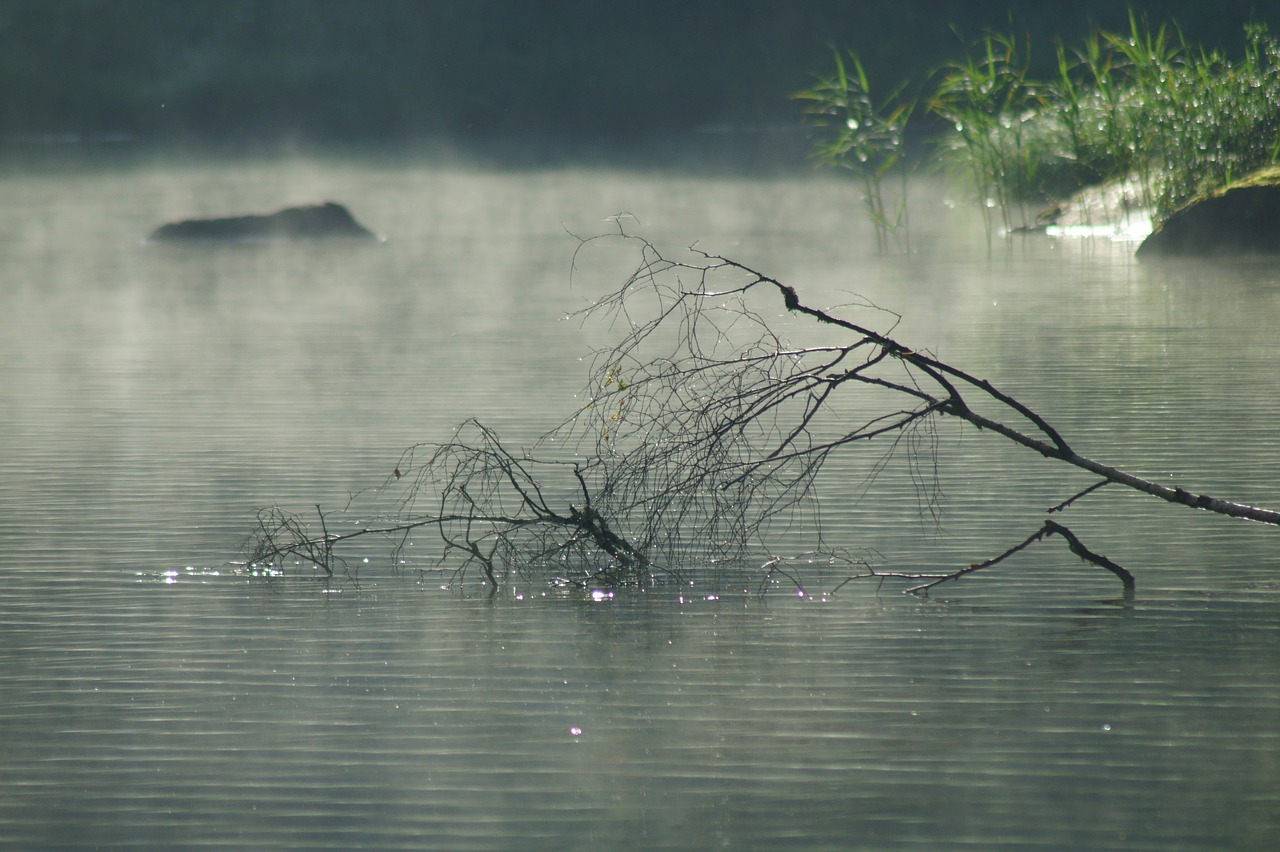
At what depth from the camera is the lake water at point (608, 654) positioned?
2.38 meters

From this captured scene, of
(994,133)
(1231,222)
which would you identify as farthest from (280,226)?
(1231,222)

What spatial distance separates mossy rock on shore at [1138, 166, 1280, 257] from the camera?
10.0 meters

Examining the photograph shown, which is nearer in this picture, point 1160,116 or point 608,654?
point 608,654

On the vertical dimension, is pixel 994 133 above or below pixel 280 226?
above

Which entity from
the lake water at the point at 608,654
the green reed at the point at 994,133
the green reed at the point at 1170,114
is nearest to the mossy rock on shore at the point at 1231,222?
the green reed at the point at 1170,114

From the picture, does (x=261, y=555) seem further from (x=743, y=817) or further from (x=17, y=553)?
(x=743, y=817)

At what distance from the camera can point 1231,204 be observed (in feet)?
33.1

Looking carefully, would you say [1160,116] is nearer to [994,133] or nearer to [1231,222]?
[1231,222]

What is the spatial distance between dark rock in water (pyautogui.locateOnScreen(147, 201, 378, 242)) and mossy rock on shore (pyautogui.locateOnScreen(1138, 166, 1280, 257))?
230 inches

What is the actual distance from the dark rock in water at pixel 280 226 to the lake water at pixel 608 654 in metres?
A: 6.55

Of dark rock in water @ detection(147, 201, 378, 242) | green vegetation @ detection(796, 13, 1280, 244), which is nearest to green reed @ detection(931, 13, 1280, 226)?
green vegetation @ detection(796, 13, 1280, 244)

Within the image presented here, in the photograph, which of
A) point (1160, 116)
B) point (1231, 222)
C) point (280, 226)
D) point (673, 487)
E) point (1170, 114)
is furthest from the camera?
point (280, 226)

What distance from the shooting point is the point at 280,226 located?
1334 cm

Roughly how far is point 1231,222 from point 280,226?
6849mm
